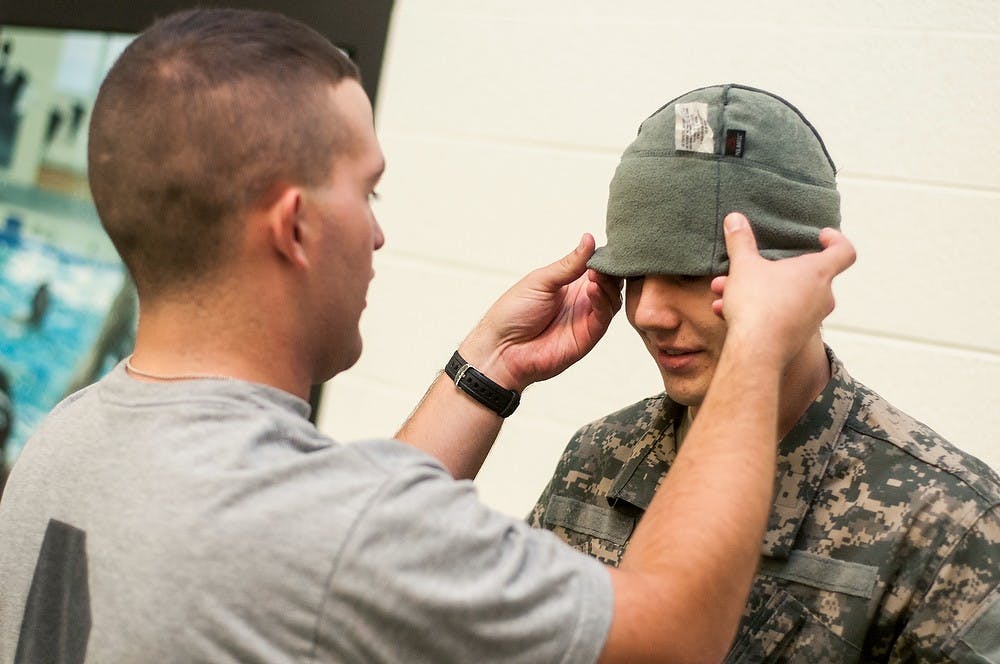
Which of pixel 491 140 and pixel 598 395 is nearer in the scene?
pixel 598 395

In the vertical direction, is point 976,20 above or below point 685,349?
above

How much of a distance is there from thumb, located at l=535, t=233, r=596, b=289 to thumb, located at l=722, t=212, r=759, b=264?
31 cm

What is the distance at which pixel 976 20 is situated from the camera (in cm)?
209

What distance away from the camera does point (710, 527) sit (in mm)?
1016

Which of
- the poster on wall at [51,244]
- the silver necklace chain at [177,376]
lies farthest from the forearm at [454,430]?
the poster on wall at [51,244]

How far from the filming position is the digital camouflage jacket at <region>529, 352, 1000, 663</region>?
1.23m

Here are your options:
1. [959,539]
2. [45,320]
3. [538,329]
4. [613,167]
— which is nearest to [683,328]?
[538,329]

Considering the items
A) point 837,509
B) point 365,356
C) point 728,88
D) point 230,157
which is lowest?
point 365,356

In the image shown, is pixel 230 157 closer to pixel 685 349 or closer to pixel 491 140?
pixel 685 349

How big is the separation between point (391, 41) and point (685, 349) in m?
1.71

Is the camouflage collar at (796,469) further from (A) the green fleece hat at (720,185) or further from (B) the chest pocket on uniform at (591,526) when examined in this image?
(A) the green fleece hat at (720,185)

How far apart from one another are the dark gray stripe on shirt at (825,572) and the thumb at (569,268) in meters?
0.51

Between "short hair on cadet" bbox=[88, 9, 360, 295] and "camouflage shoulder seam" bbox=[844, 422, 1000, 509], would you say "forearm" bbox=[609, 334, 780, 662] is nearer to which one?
"camouflage shoulder seam" bbox=[844, 422, 1000, 509]

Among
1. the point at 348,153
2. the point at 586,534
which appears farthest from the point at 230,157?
the point at 586,534
